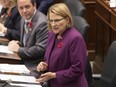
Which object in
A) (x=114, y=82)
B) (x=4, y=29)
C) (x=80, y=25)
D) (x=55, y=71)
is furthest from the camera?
(x=4, y=29)

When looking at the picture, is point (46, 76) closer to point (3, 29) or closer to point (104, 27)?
point (3, 29)

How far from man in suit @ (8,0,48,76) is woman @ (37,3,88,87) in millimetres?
517

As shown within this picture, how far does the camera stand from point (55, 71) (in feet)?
9.41

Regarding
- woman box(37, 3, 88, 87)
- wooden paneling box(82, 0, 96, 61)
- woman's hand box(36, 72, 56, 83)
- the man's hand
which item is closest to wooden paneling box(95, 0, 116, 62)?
wooden paneling box(82, 0, 96, 61)

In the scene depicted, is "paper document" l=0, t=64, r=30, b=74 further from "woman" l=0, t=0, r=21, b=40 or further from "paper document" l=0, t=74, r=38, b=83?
"woman" l=0, t=0, r=21, b=40

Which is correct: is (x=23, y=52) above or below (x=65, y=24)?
below

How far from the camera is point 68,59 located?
277cm

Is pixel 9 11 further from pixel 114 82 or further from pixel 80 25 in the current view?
pixel 114 82

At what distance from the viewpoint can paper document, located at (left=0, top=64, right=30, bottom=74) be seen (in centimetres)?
304

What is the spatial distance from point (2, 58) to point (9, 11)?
91 cm

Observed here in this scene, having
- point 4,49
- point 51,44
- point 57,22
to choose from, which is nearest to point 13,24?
point 4,49

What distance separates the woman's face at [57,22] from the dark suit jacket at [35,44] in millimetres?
611

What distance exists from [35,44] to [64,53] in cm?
74

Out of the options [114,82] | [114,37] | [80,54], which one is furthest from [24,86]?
[114,37]
